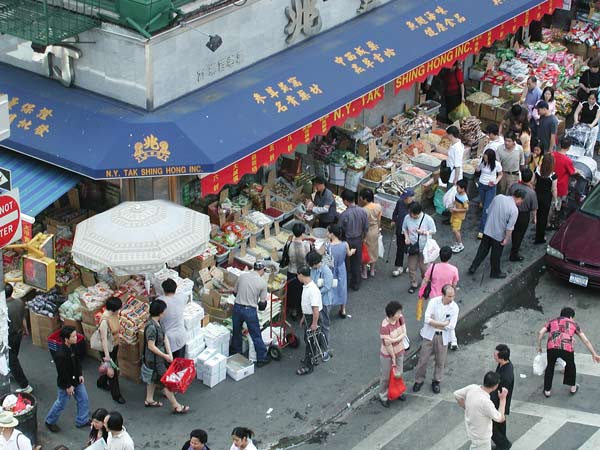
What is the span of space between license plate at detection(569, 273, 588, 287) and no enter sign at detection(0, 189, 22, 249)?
895cm

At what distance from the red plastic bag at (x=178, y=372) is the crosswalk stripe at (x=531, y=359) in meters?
4.69

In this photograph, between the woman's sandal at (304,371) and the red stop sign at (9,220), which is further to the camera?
the woman's sandal at (304,371)

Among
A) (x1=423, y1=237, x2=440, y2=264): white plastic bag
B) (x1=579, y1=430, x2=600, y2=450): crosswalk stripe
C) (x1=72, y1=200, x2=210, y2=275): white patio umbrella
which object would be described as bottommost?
(x1=579, y1=430, x2=600, y2=450): crosswalk stripe

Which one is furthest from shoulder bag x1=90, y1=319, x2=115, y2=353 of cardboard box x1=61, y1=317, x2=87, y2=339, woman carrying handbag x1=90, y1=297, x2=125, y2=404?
cardboard box x1=61, y1=317, x2=87, y2=339

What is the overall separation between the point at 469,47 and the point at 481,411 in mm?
10263

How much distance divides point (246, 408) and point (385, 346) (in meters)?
2.09

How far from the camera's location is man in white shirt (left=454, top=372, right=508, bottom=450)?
521 inches

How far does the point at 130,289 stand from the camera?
1630 cm

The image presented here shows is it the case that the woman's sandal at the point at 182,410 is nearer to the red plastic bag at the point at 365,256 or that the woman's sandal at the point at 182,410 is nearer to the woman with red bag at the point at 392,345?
the woman with red bag at the point at 392,345

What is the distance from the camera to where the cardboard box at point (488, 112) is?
23.5m

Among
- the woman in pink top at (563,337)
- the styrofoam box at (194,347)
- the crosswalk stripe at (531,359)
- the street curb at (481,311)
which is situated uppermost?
the woman in pink top at (563,337)

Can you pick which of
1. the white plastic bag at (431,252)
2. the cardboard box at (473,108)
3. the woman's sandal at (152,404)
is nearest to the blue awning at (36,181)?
the woman's sandal at (152,404)

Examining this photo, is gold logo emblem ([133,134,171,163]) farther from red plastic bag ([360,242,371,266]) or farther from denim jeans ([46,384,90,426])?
red plastic bag ([360,242,371,266])

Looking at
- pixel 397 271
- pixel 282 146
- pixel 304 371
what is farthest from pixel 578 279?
pixel 282 146
